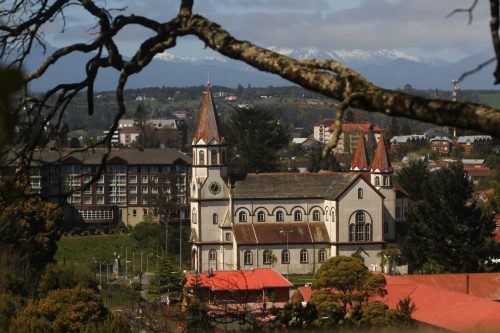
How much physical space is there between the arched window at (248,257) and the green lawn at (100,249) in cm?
385

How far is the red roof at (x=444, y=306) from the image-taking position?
23047mm

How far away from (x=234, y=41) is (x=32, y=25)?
121 centimetres

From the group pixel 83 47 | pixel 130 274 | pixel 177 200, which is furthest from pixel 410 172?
pixel 83 47

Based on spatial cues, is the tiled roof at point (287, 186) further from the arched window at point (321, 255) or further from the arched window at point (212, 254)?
the arched window at point (212, 254)

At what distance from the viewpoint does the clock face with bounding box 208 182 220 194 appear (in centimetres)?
4866

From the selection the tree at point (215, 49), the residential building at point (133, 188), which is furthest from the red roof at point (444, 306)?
the residential building at point (133, 188)

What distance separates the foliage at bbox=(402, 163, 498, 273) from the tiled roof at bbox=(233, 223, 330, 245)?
4.09 metres

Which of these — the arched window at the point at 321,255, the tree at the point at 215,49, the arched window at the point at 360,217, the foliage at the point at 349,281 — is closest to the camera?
the tree at the point at 215,49

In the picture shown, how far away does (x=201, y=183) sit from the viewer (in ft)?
160

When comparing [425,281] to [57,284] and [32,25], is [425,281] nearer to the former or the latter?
[57,284]

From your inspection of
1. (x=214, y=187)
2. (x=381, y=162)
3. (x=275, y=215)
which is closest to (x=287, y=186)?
(x=275, y=215)

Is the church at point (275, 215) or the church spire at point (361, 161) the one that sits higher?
the church spire at point (361, 161)

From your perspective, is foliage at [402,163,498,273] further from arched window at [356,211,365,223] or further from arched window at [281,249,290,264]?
arched window at [281,249,290,264]

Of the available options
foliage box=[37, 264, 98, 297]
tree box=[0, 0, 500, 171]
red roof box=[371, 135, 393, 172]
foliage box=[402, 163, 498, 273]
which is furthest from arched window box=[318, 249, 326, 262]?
tree box=[0, 0, 500, 171]
